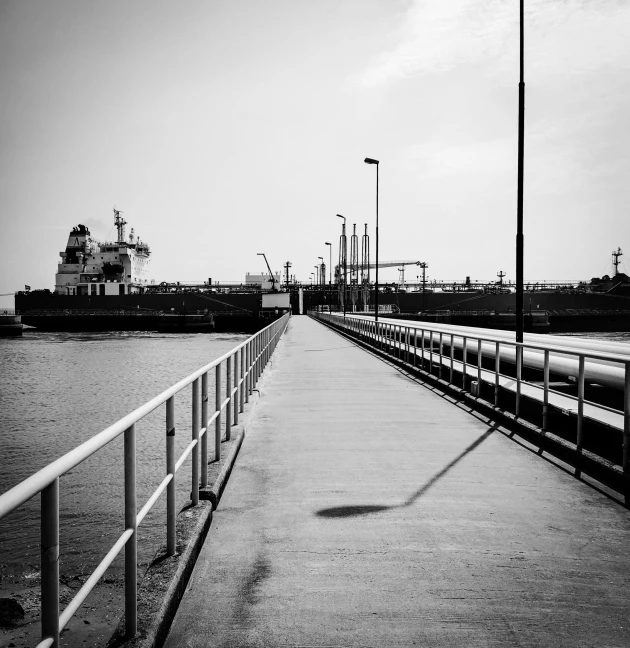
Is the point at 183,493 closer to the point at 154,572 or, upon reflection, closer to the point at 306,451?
the point at 306,451

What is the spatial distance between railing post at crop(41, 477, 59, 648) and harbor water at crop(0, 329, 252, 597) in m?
5.45

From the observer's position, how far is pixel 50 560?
204 centimetres

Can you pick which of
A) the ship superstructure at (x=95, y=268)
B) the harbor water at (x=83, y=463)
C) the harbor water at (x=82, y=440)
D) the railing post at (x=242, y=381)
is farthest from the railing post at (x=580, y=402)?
Result: the ship superstructure at (x=95, y=268)

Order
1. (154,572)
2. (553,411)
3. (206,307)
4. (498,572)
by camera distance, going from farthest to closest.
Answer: (206,307)
(553,411)
(498,572)
(154,572)

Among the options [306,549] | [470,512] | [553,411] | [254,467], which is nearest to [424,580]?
[306,549]

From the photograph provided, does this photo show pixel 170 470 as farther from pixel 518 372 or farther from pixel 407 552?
pixel 518 372

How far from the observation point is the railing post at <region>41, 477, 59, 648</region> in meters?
2.03

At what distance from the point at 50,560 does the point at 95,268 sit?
358 feet

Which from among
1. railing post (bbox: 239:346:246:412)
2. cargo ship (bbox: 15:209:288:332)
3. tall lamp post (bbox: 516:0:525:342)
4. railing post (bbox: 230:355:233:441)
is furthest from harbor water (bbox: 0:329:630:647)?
cargo ship (bbox: 15:209:288:332)

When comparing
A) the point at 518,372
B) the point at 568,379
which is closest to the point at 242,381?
the point at 518,372

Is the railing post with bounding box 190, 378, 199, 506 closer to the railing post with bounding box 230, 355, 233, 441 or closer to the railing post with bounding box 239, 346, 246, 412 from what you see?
the railing post with bounding box 230, 355, 233, 441

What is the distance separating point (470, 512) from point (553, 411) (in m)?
3.70

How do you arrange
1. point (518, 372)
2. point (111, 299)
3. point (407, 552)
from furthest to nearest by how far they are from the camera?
point (111, 299) → point (518, 372) → point (407, 552)

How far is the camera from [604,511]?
518 centimetres
